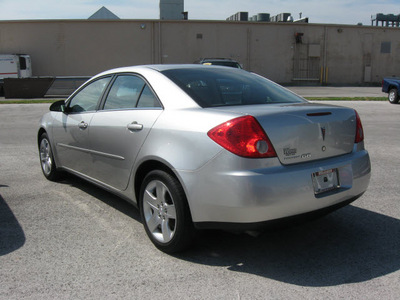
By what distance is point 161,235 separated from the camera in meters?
3.46

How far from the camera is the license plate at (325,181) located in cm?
311

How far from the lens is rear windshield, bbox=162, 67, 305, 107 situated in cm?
357

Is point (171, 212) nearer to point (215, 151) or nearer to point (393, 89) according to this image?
point (215, 151)

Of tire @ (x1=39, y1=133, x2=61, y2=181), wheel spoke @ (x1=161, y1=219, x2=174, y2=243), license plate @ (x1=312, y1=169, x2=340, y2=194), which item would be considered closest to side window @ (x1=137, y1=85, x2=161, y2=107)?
wheel spoke @ (x1=161, y1=219, x2=174, y2=243)

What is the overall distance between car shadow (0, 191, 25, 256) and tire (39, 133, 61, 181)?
112 centimetres

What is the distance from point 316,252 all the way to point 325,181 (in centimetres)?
64

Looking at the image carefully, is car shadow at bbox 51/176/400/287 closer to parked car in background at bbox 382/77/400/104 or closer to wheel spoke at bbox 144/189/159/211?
wheel spoke at bbox 144/189/159/211

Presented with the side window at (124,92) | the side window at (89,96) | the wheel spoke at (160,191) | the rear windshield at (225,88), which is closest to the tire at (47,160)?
the side window at (89,96)

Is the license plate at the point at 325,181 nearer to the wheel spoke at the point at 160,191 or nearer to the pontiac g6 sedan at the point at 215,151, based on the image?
the pontiac g6 sedan at the point at 215,151

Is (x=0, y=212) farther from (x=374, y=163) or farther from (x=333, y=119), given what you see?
(x=374, y=163)

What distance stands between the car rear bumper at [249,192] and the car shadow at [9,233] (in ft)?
5.32

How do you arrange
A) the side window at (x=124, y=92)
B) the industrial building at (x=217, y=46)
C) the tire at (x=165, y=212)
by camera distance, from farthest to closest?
1. the industrial building at (x=217, y=46)
2. the side window at (x=124, y=92)
3. the tire at (x=165, y=212)

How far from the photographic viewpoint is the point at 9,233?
3.83 m

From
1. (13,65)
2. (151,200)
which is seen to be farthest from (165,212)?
(13,65)
